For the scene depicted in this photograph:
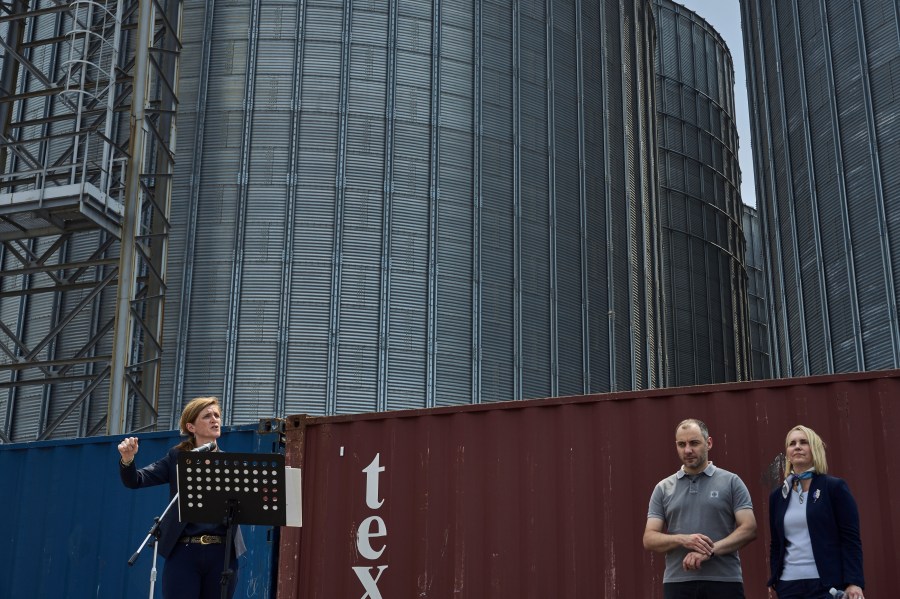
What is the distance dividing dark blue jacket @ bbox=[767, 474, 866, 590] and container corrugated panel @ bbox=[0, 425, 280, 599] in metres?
7.54

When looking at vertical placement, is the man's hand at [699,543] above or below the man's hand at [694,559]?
above

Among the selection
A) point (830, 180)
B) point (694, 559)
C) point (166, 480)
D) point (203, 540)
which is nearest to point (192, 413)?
point (166, 480)

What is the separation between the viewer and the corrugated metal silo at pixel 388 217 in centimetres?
2380

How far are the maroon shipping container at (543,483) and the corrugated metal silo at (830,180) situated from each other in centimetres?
1278

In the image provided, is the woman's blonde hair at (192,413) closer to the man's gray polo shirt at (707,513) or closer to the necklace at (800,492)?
the man's gray polo shirt at (707,513)

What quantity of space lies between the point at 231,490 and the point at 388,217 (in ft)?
56.0

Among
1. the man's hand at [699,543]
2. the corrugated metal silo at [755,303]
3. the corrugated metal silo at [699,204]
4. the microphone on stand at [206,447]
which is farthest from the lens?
the corrugated metal silo at [755,303]

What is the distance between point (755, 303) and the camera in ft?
151

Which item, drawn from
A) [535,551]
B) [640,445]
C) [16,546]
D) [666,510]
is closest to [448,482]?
[535,551]

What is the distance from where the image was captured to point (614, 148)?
29.0m

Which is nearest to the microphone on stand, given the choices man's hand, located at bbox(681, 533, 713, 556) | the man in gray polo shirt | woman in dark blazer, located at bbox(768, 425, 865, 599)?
the man in gray polo shirt

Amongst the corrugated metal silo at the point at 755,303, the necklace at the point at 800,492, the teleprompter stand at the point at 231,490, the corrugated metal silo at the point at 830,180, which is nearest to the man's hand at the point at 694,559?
the necklace at the point at 800,492

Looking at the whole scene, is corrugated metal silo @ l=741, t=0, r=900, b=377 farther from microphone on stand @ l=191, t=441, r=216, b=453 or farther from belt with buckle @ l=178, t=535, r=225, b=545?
belt with buckle @ l=178, t=535, r=225, b=545

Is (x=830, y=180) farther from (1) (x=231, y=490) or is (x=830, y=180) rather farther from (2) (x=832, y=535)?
(1) (x=231, y=490)
